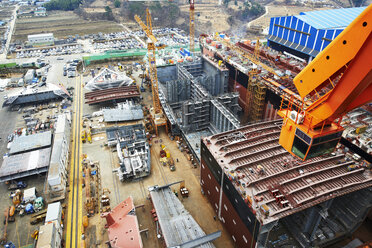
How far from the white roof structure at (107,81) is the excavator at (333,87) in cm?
7245

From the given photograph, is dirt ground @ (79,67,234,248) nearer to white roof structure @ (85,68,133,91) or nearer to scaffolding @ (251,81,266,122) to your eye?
scaffolding @ (251,81,266,122)

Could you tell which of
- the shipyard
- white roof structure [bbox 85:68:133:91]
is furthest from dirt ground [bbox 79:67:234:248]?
white roof structure [bbox 85:68:133:91]

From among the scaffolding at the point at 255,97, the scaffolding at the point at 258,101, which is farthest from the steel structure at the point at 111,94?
the scaffolding at the point at 258,101

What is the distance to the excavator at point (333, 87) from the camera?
17.6m

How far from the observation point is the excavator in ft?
57.9

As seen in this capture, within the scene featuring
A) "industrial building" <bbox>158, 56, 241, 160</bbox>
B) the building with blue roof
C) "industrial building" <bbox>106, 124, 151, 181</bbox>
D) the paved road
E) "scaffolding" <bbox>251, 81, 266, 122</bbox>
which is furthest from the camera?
the building with blue roof

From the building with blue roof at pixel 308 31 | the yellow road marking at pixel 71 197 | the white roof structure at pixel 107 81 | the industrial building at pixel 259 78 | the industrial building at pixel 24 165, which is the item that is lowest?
the yellow road marking at pixel 71 197

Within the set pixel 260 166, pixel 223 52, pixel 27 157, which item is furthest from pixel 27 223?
pixel 223 52

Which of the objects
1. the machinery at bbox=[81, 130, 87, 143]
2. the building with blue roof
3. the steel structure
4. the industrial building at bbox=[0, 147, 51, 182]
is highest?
the building with blue roof

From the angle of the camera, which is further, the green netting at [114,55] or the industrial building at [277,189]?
the green netting at [114,55]

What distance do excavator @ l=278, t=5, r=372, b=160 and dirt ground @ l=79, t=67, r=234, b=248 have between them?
23461 mm

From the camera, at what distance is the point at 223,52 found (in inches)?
3433

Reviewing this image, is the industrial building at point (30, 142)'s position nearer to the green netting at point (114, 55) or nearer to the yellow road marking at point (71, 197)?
the yellow road marking at point (71, 197)

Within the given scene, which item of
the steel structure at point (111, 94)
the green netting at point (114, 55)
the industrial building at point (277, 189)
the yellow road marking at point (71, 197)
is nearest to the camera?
the industrial building at point (277, 189)
